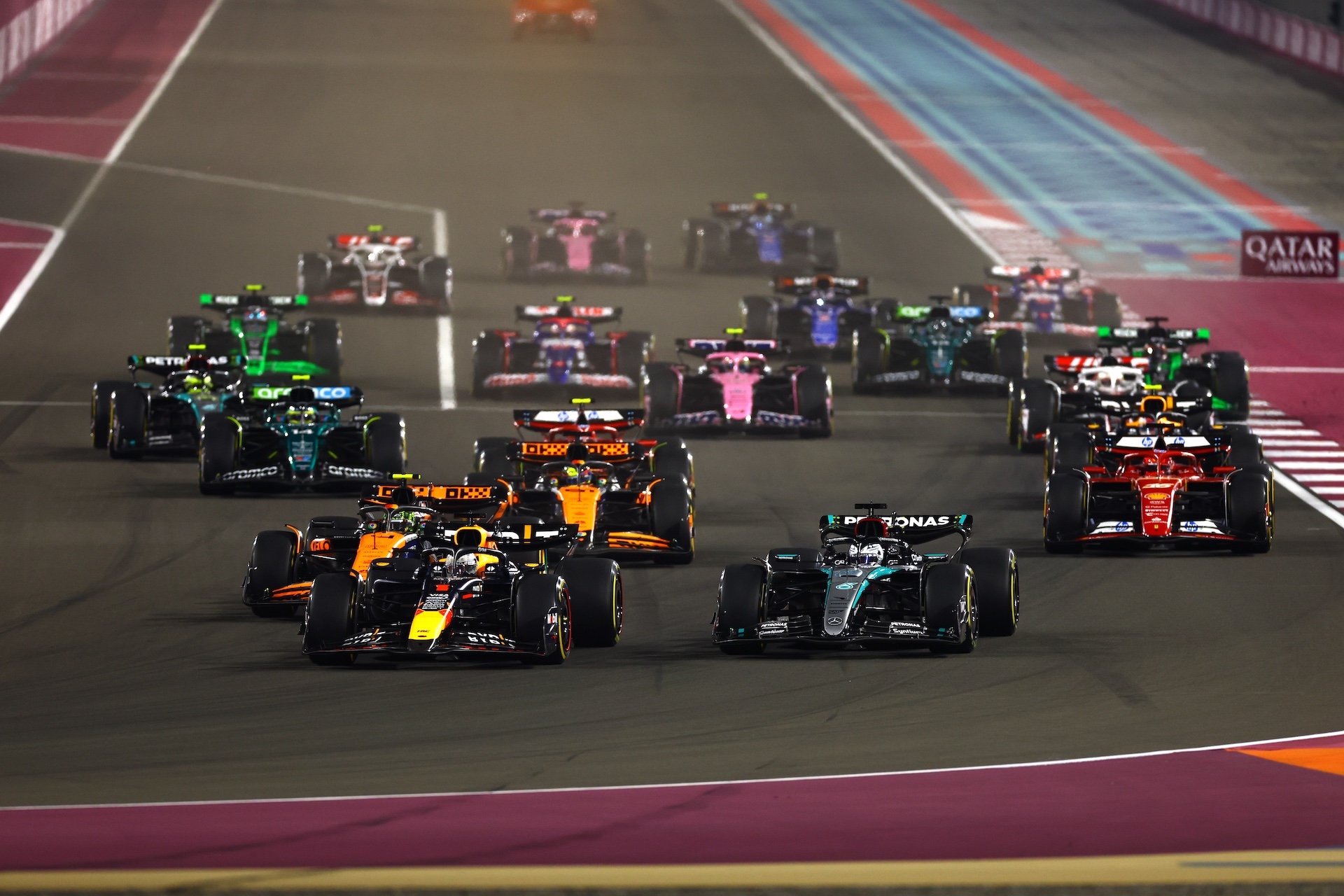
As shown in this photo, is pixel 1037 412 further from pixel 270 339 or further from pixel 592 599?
A: pixel 592 599

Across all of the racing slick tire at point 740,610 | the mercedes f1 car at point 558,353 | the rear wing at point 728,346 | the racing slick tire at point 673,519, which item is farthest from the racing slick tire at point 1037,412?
the racing slick tire at point 740,610

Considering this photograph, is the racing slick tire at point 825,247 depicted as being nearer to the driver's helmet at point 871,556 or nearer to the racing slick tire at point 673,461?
the racing slick tire at point 673,461

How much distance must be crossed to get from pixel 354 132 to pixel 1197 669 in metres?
49.8

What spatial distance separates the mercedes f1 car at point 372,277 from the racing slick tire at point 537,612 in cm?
2693

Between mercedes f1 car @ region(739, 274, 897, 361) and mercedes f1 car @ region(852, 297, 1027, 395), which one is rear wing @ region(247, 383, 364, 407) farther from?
mercedes f1 car @ region(739, 274, 897, 361)

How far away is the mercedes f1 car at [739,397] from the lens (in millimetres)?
36688

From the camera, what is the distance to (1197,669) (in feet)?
73.5

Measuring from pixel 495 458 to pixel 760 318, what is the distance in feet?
52.7

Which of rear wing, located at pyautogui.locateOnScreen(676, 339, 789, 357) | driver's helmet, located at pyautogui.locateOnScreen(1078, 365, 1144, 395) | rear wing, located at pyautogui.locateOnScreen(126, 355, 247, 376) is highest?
rear wing, located at pyautogui.locateOnScreen(676, 339, 789, 357)

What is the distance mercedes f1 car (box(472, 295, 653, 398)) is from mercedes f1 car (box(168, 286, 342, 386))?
257cm

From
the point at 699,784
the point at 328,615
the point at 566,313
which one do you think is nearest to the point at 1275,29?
the point at 566,313

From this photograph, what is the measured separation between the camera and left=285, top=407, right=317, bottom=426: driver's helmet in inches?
1271

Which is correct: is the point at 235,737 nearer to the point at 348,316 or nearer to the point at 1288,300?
the point at 348,316

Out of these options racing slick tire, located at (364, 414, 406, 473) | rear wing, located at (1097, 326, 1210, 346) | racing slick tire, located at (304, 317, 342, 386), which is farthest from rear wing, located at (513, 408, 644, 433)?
racing slick tire, located at (304, 317, 342, 386)
